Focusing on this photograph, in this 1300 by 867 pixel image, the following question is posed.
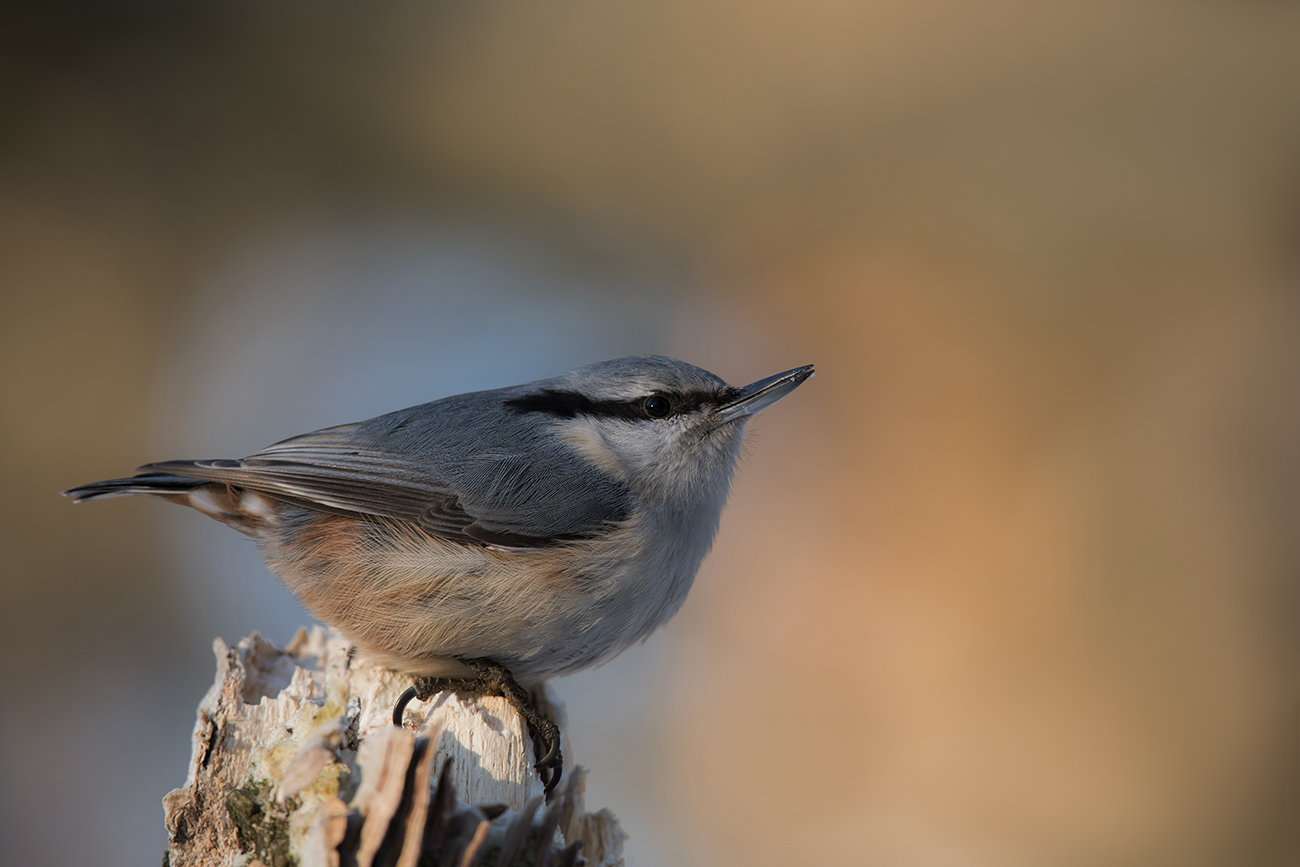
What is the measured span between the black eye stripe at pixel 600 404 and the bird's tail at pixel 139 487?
2.09 ft

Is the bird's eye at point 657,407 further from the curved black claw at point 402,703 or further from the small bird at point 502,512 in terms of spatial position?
the curved black claw at point 402,703

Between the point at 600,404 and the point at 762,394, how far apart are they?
34 centimetres

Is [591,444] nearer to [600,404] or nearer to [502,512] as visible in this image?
[600,404]

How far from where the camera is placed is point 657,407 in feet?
5.15

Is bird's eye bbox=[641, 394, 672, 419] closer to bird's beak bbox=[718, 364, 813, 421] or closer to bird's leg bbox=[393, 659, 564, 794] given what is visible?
bird's beak bbox=[718, 364, 813, 421]

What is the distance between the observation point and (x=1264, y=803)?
2.38 meters

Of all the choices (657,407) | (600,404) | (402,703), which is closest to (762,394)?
(657,407)

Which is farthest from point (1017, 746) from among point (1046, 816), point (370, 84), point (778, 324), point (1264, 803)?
point (370, 84)

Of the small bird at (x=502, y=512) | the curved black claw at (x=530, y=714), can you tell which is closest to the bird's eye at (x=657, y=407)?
the small bird at (x=502, y=512)

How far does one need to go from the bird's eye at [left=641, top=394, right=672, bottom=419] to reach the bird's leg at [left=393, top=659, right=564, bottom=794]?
57 centimetres

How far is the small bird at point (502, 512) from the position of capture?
131 cm

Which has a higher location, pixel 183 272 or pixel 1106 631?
pixel 183 272

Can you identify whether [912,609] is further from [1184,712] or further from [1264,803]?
[1264,803]

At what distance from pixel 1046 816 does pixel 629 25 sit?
278 centimetres
